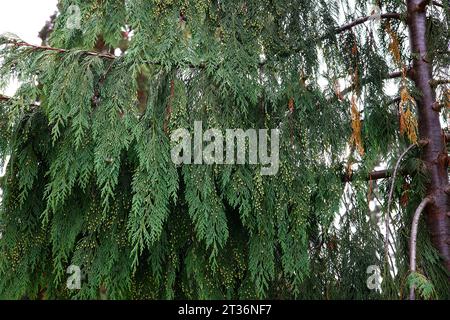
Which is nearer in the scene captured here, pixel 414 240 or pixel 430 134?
pixel 414 240

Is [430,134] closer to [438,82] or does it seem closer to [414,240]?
[438,82]

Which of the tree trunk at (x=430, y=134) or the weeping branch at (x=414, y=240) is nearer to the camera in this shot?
the weeping branch at (x=414, y=240)

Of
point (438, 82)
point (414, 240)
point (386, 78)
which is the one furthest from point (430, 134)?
point (414, 240)

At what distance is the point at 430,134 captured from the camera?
3004mm

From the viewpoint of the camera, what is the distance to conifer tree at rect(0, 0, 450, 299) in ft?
7.71

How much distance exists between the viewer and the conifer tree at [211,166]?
235cm

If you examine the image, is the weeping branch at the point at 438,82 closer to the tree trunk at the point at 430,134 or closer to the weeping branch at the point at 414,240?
the tree trunk at the point at 430,134

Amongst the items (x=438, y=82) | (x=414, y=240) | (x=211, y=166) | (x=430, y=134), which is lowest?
(x=414, y=240)

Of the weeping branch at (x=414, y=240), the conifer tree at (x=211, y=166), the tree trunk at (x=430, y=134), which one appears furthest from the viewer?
the tree trunk at (x=430, y=134)

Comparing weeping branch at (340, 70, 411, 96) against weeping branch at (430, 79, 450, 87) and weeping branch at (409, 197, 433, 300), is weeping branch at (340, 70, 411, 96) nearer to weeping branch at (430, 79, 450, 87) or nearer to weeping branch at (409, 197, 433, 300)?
weeping branch at (430, 79, 450, 87)

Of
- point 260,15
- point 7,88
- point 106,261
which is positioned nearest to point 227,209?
point 106,261

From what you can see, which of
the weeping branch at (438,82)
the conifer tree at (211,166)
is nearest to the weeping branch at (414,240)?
the conifer tree at (211,166)

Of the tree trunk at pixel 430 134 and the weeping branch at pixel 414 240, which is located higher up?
the tree trunk at pixel 430 134

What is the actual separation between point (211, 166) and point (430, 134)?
1501mm
